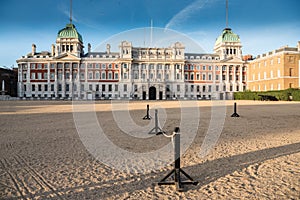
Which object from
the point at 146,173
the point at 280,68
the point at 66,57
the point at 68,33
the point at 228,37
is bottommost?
the point at 146,173

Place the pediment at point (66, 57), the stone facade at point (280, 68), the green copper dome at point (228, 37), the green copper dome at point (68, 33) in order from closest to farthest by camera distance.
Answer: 1. the stone facade at point (280, 68)
2. the pediment at point (66, 57)
3. the green copper dome at point (68, 33)
4. the green copper dome at point (228, 37)

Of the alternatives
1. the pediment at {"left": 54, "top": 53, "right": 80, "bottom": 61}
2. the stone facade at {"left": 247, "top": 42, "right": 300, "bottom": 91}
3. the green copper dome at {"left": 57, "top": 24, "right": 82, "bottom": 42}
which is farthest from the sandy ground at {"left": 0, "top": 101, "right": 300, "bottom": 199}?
the green copper dome at {"left": 57, "top": 24, "right": 82, "bottom": 42}

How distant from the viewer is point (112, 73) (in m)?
66.2

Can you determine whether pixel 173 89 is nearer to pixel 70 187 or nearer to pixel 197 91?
pixel 197 91

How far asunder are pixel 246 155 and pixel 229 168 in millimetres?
1174

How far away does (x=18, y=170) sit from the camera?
182 inches

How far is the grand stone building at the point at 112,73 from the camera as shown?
64938 mm

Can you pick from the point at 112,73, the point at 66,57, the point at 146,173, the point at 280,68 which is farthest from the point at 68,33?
the point at 146,173

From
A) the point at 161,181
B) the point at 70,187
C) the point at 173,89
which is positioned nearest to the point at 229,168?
the point at 161,181

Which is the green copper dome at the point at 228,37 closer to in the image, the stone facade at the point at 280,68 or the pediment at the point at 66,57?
the stone facade at the point at 280,68

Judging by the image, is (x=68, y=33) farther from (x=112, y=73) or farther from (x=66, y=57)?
(x=112, y=73)

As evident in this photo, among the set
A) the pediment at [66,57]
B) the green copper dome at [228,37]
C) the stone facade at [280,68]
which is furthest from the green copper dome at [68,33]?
the stone facade at [280,68]

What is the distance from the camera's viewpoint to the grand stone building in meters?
64.9

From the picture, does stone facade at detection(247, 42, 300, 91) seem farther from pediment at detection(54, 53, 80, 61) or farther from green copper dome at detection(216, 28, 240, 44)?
pediment at detection(54, 53, 80, 61)
